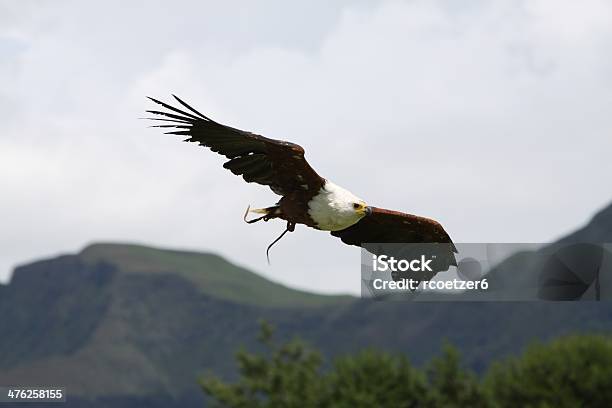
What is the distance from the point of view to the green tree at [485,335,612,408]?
2613 inches

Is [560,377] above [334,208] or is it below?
above

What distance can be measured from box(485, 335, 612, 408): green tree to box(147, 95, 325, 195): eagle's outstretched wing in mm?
51787

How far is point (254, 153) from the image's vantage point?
1598 cm

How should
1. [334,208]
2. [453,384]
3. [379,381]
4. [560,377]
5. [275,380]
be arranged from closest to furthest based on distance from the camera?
1. [334,208]
2. [560,377]
3. [379,381]
4. [453,384]
5. [275,380]

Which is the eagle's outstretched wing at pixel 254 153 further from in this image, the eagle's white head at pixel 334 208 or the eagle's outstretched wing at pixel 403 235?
the eagle's outstretched wing at pixel 403 235

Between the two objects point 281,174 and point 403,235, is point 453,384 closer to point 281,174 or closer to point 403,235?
point 403,235

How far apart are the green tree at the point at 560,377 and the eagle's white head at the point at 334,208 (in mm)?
51797

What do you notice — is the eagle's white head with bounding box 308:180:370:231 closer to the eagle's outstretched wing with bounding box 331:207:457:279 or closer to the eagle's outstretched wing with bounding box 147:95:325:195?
the eagle's outstretched wing with bounding box 147:95:325:195

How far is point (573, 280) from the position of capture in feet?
88.3

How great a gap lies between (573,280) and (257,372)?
179 feet

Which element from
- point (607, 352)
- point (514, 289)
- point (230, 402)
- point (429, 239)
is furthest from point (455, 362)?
point (429, 239)

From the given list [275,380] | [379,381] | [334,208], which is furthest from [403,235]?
[275,380]

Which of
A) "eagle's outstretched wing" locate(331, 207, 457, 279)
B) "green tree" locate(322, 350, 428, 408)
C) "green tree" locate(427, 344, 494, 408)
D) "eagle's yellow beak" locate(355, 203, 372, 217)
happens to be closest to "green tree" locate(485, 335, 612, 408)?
"green tree" locate(427, 344, 494, 408)

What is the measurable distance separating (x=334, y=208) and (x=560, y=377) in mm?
54203
